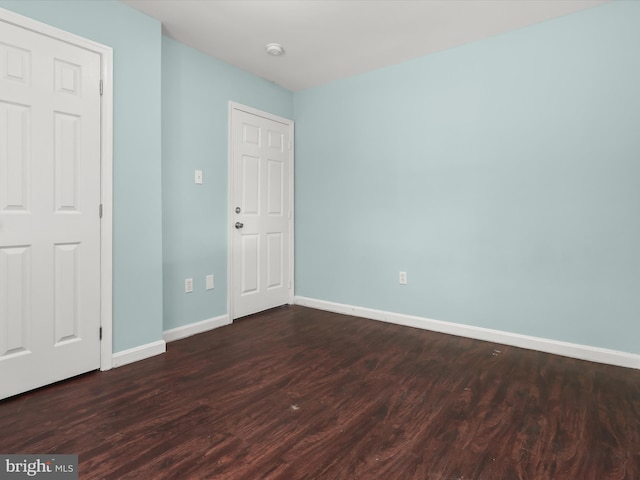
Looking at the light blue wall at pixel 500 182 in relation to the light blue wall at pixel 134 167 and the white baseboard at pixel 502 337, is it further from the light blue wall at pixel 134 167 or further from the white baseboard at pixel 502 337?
the light blue wall at pixel 134 167

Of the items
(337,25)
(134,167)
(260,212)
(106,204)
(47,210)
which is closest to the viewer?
(47,210)

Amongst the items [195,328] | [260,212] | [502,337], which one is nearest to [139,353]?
[195,328]

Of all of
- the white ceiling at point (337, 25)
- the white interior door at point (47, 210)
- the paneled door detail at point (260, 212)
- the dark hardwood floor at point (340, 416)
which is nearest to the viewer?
the dark hardwood floor at point (340, 416)

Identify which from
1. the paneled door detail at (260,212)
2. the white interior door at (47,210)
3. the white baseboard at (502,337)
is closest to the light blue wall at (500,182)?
the white baseboard at (502,337)

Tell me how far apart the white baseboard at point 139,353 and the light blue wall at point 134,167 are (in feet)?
0.11

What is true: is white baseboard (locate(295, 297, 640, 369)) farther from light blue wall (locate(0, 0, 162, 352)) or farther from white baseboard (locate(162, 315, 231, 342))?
light blue wall (locate(0, 0, 162, 352))

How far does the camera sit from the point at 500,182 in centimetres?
285

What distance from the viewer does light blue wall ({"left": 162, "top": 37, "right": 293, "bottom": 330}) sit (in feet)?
9.55

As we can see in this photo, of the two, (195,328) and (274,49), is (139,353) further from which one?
(274,49)

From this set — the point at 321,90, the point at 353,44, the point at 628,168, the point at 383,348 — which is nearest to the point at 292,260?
the point at 383,348

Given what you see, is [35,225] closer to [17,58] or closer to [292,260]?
[17,58]

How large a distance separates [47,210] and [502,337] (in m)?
3.40

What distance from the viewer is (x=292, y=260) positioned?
4.14 m

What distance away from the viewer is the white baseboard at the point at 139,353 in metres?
2.39
